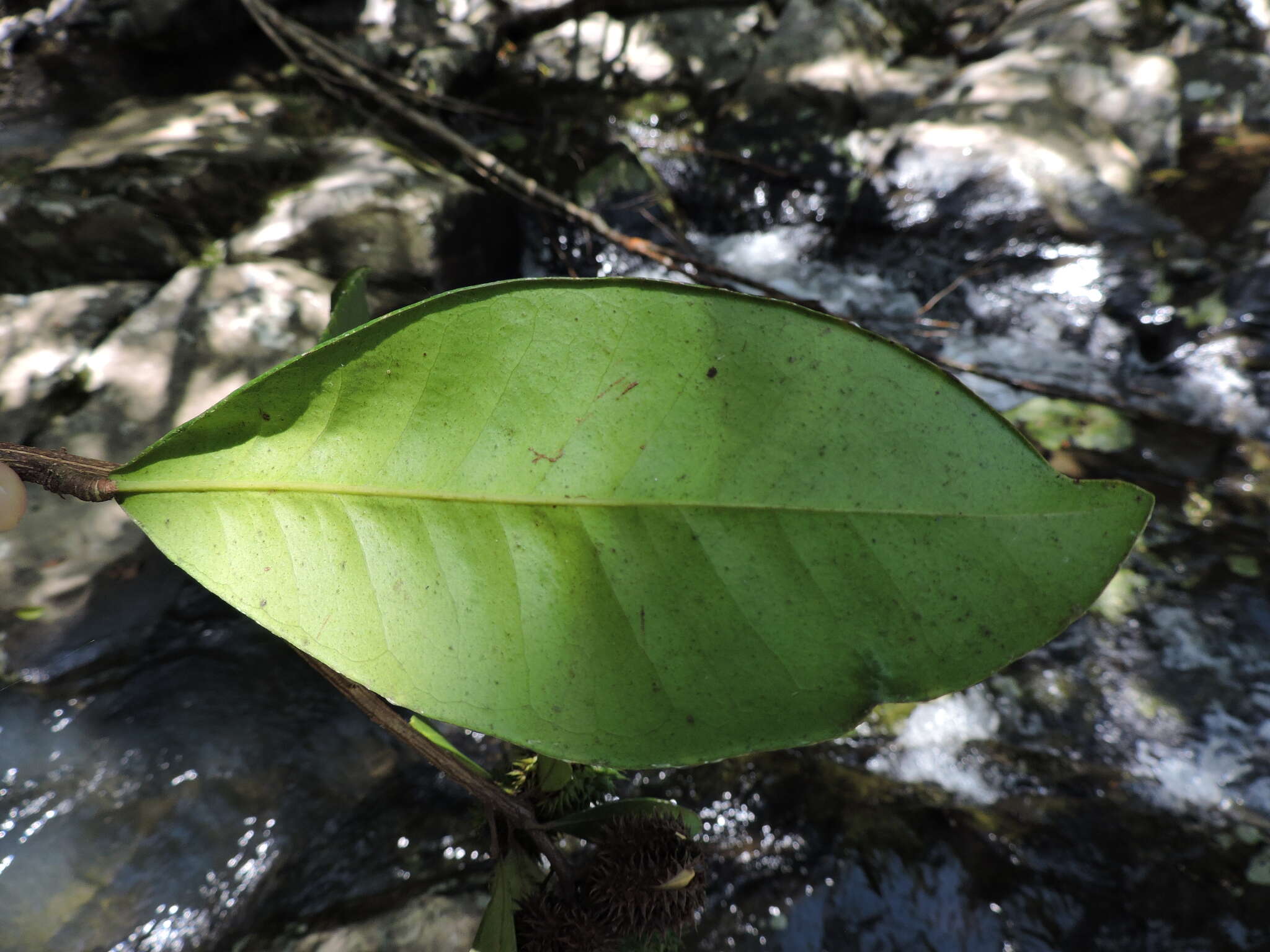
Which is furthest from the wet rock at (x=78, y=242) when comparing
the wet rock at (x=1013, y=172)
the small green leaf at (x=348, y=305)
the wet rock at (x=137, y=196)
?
the wet rock at (x=1013, y=172)

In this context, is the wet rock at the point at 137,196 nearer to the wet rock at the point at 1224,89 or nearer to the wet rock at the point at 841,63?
the wet rock at the point at 841,63

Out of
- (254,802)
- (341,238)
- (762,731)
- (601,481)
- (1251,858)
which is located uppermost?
(601,481)

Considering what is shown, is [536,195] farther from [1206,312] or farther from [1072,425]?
[1206,312]

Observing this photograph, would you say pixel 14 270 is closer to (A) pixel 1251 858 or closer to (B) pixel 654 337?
(B) pixel 654 337

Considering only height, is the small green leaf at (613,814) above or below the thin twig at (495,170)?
below

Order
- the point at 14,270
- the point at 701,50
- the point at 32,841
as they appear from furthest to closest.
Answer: the point at 701,50
the point at 14,270
the point at 32,841

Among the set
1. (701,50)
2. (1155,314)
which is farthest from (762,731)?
(701,50)

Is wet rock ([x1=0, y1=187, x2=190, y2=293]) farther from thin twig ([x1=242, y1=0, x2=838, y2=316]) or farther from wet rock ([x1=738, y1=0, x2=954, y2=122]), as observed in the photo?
wet rock ([x1=738, y1=0, x2=954, y2=122])
